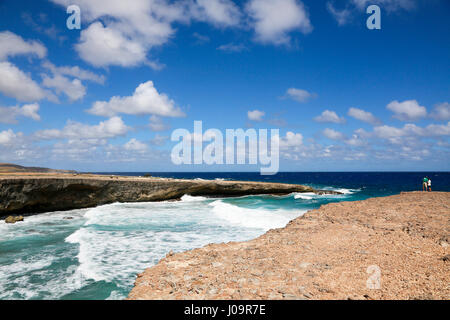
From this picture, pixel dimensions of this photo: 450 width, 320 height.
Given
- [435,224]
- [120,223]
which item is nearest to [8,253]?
[120,223]

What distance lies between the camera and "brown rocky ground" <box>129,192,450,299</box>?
4.67 m

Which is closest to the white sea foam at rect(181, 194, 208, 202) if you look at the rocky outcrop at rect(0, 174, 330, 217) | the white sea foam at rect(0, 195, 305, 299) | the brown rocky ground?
the rocky outcrop at rect(0, 174, 330, 217)

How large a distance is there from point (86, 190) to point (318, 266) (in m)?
24.2

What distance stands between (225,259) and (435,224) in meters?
7.76

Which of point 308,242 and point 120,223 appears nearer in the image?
point 308,242

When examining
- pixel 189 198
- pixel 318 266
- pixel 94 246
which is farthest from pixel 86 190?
pixel 318 266

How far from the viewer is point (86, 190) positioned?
24234mm

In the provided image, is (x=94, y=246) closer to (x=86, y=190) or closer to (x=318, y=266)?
(x=318, y=266)

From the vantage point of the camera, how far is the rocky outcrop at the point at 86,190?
19.8 m

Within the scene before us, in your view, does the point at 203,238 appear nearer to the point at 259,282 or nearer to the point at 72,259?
the point at 72,259

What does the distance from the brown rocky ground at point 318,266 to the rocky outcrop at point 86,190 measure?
64.4 feet

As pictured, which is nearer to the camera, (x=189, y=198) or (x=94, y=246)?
(x=94, y=246)

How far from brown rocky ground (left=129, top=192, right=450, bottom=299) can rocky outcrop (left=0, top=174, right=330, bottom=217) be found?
64.4 feet

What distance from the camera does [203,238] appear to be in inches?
462
